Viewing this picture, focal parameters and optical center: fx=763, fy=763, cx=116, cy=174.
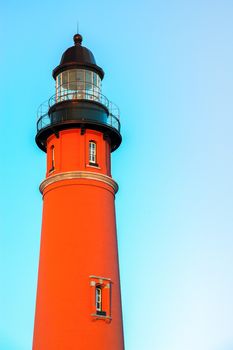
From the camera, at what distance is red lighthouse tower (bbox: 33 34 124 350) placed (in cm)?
2736

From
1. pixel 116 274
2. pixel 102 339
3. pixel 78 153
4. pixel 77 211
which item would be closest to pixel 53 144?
pixel 78 153

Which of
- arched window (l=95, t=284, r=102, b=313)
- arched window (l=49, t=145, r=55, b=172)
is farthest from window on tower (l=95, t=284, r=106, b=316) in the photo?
arched window (l=49, t=145, r=55, b=172)

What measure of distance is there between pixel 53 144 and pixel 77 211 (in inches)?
134

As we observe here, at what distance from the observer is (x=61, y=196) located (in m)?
29.2

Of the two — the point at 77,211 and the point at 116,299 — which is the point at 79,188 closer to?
the point at 77,211

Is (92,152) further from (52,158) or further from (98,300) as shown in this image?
(98,300)

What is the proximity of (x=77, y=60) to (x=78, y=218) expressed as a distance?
22.0 ft

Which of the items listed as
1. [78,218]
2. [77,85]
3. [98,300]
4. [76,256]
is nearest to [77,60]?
[77,85]

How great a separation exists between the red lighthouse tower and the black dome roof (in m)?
0.04

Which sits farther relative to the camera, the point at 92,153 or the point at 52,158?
the point at 52,158

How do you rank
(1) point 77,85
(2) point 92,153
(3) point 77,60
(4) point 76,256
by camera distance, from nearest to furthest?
1. (4) point 76,256
2. (2) point 92,153
3. (3) point 77,60
4. (1) point 77,85

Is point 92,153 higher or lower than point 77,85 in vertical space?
lower

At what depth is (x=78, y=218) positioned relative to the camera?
1129 inches

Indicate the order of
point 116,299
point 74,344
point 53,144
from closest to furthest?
point 74,344
point 116,299
point 53,144
